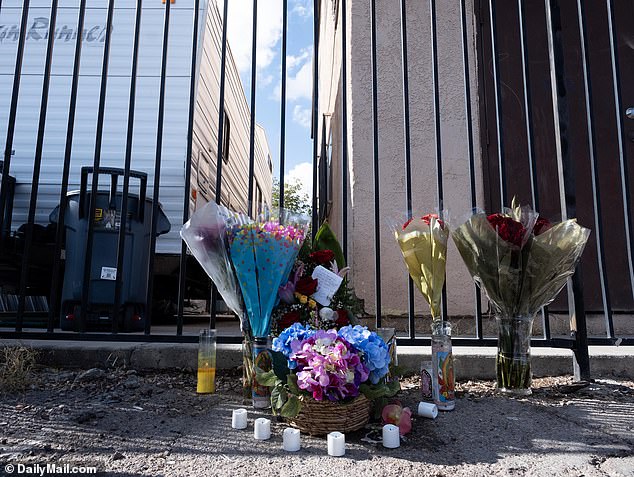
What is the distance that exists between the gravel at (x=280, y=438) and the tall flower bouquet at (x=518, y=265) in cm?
16

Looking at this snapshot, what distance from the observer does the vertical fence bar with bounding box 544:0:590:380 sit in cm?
193

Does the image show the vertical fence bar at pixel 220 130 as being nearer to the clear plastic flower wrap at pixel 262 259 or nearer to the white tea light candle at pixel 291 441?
the clear plastic flower wrap at pixel 262 259

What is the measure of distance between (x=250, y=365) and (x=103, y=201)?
2198 millimetres

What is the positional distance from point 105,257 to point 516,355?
2751 mm

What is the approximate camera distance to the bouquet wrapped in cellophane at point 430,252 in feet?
5.77

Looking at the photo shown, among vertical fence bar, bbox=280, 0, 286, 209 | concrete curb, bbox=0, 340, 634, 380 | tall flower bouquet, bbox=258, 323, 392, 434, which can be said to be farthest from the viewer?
vertical fence bar, bbox=280, 0, 286, 209

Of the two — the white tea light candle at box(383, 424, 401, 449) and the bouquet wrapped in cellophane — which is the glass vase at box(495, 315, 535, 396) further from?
the white tea light candle at box(383, 424, 401, 449)

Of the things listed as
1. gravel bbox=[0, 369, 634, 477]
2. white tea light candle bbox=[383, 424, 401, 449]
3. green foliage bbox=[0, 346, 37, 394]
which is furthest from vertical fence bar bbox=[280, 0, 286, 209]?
green foliage bbox=[0, 346, 37, 394]

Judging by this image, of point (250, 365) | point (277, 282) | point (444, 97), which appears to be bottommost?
point (250, 365)

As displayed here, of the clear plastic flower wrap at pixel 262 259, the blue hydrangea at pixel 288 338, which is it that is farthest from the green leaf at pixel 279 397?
the clear plastic flower wrap at pixel 262 259

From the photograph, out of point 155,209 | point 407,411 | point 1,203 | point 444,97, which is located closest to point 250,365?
point 407,411

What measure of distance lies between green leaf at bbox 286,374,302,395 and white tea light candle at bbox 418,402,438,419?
45 centimetres

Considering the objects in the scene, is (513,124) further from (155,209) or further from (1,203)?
(1,203)

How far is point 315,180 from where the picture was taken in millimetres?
2221
